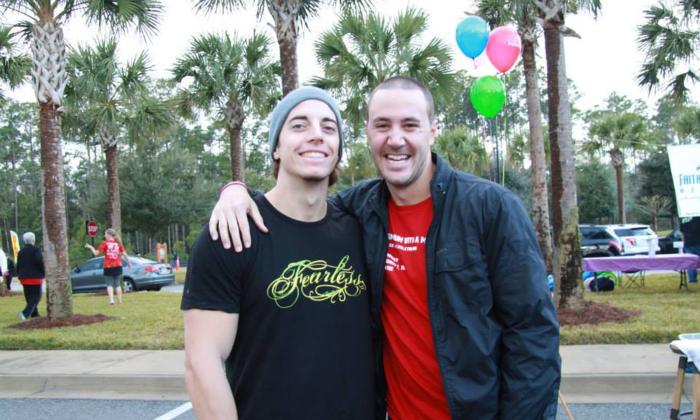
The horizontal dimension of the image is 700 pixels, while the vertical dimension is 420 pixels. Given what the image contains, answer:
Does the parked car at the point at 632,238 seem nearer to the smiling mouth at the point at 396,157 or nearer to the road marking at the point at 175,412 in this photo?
the road marking at the point at 175,412

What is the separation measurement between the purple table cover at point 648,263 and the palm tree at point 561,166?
12.1 feet

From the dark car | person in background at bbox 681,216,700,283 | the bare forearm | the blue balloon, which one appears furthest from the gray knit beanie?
the dark car

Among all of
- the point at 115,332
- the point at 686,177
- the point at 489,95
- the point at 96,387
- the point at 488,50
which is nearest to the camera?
the point at 96,387

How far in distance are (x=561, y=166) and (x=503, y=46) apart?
Answer: 216 centimetres

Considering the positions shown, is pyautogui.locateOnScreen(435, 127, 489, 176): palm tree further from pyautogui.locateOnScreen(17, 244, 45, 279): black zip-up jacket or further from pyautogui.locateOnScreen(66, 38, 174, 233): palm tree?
pyautogui.locateOnScreen(17, 244, 45, 279): black zip-up jacket

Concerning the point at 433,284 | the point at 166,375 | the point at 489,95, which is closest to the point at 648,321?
the point at 489,95

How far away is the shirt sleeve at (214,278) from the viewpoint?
1.92 m

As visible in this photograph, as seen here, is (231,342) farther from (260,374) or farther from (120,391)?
(120,391)

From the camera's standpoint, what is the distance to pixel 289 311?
2.04 meters

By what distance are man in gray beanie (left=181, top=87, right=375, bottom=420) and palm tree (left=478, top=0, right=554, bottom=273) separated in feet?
35.7

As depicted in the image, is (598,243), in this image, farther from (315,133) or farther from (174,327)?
(315,133)

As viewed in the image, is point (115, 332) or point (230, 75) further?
point (230, 75)

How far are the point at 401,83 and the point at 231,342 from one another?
1226 millimetres

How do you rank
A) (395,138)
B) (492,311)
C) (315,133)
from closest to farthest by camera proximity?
(492,311)
(315,133)
(395,138)
